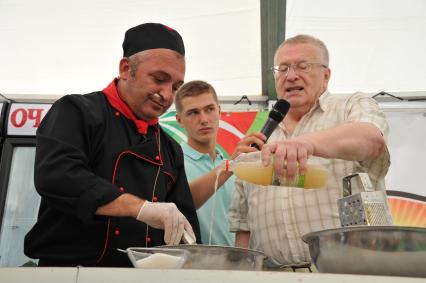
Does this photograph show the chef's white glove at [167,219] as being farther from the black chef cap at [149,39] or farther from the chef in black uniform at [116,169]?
the black chef cap at [149,39]

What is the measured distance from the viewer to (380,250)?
29.9 inches

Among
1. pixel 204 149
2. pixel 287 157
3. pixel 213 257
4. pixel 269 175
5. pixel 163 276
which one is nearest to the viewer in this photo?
pixel 163 276

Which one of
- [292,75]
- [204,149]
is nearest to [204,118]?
[204,149]

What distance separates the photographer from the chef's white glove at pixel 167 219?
118 centimetres

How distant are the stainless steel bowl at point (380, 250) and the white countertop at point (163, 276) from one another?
8 cm

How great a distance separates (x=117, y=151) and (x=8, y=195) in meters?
1.94

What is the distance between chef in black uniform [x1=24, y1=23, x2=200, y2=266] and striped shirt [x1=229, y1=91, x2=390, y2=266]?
→ 0.26m

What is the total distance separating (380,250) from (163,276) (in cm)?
35

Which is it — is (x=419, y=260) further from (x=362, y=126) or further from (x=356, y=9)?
(x=356, y=9)

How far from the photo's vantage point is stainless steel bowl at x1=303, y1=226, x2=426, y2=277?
29.2 inches

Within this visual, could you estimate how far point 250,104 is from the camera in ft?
11.1

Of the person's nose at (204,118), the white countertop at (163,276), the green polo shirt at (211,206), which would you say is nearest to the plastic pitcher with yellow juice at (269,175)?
the white countertop at (163,276)

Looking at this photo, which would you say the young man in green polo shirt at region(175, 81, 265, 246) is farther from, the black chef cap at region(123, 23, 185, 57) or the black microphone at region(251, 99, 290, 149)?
the black microphone at region(251, 99, 290, 149)

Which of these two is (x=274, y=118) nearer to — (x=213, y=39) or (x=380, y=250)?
(x=380, y=250)
